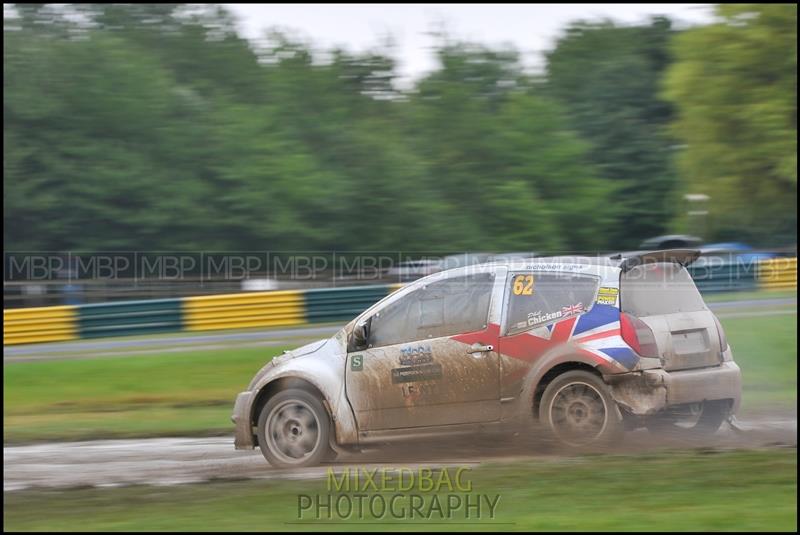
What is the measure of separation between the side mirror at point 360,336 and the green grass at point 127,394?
292 cm

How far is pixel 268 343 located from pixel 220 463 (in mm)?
7407

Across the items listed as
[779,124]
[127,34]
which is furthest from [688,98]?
[127,34]

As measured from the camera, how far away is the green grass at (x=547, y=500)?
18.5 ft

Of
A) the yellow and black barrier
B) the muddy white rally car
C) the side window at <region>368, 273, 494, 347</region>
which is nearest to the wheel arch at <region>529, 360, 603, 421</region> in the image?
the muddy white rally car

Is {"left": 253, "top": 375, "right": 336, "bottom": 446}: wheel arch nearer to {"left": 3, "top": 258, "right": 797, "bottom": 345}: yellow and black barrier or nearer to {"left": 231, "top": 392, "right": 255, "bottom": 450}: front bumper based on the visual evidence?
{"left": 231, "top": 392, "right": 255, "bottom": 450}: front bumper

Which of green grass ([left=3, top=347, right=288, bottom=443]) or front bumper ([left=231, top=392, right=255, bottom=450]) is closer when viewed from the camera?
front bumper ([left=231, top=392, right=255, bottom=450])

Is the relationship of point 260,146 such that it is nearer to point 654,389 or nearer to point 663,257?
point 663,257

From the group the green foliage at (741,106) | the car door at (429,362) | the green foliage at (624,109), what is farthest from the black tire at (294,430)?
the green foliage at (624,109)

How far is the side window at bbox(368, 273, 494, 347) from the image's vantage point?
7285mm

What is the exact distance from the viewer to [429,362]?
285 inches

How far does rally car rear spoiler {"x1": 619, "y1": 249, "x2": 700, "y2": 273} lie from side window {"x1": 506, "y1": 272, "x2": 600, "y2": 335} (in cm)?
38

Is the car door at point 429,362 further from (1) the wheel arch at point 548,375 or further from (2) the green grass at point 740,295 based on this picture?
(2) the green grass at point 740,295

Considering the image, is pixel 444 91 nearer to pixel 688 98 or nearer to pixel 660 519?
pixel 688 98

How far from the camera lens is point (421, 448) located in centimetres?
776
